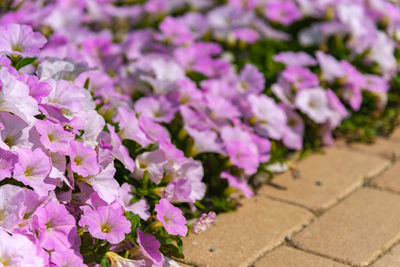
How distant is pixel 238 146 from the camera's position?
2.54 meters

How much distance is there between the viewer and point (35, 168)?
71.3 inches

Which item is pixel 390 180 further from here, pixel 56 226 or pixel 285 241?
pixel 56 226

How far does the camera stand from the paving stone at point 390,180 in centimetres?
274

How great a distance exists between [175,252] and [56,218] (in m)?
0.43

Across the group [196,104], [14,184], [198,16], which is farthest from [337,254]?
[198,16]

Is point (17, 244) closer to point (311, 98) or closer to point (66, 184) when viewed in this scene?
point (66, 184)

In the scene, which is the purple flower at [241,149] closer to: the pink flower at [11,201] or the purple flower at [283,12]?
the pink flower at [11,201]

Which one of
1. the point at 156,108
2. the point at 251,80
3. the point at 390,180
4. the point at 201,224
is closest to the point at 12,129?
the point at 201,224

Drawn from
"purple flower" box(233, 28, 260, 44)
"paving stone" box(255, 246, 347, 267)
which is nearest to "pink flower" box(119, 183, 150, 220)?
"paving stone" box(255, 246, 347, 267)

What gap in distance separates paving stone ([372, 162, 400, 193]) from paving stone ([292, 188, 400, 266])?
8 cm

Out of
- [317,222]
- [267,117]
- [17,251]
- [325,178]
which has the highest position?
[17,251]

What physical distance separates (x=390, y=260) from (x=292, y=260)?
30cm

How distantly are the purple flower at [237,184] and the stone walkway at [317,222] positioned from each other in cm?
7

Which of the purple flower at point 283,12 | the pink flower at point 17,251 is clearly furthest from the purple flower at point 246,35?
the pink flower at point 17,251
